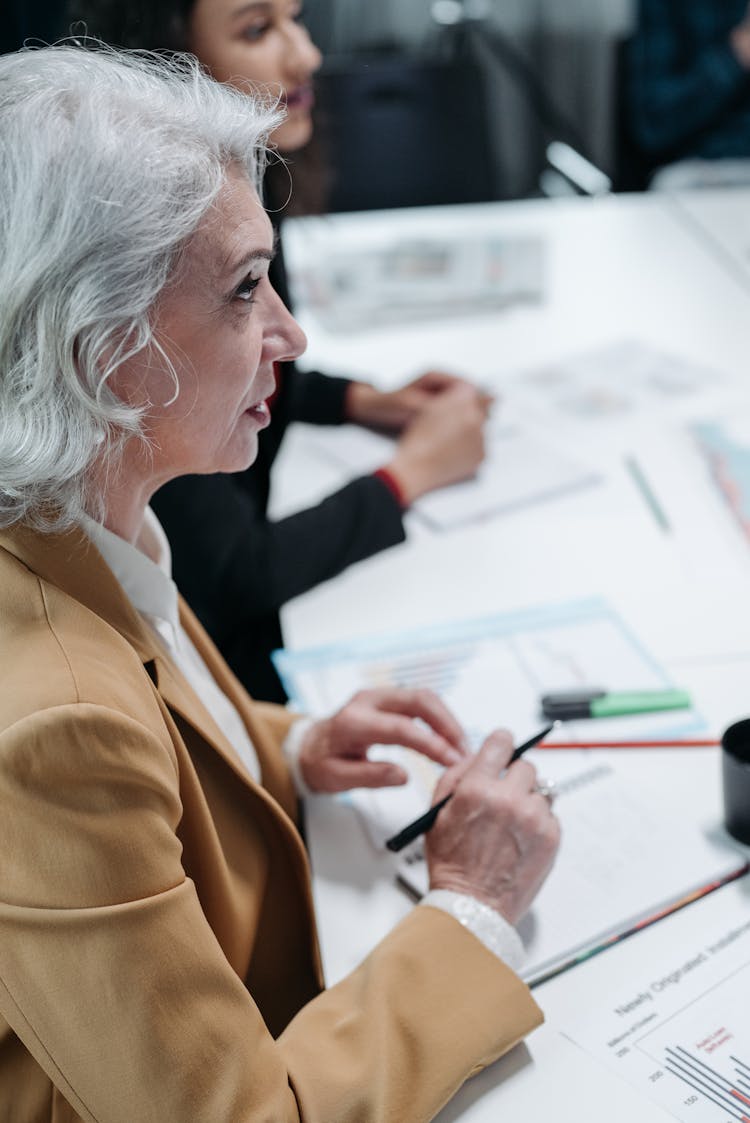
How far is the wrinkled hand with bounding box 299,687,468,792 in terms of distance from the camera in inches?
45.0

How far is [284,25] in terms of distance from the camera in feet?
5.99

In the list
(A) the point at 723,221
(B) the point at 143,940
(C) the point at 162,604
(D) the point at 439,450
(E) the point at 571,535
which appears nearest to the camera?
(B) the point at 143,940

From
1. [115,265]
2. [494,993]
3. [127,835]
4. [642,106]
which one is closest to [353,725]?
[494,993]

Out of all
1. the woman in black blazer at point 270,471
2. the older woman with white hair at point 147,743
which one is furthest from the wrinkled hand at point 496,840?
the woman in black blazer at point 270,471

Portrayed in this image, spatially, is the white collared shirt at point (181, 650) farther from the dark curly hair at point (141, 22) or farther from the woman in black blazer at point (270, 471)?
the dark curly hair at point (141, 22)

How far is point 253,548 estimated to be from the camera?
1500 mm

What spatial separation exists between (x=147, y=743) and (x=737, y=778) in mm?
535

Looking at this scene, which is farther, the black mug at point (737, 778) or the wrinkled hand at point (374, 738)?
the wrinkled hand at point (374, 738)

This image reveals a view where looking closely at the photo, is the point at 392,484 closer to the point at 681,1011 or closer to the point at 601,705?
the point at 601,705

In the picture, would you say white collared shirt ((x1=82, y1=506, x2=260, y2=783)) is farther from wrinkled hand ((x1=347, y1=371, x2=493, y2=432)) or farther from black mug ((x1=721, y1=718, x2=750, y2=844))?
wrinkled hand ((x1=347, y1=371, x2=493, y2=432))

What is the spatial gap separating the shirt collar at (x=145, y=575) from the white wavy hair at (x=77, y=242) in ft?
0.25

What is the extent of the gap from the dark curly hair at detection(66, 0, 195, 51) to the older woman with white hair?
770mm

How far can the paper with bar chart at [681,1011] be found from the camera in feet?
2.77

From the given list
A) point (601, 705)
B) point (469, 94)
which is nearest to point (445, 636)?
point (601, 705)
